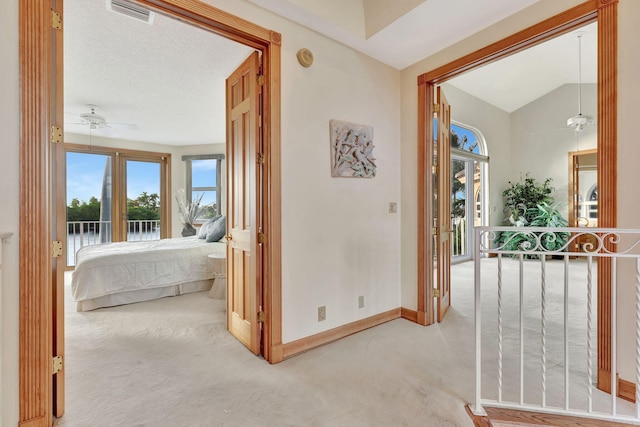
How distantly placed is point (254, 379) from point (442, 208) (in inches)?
92.5

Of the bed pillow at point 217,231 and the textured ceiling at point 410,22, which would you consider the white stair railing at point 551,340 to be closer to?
the textured ceiling at point 410,22

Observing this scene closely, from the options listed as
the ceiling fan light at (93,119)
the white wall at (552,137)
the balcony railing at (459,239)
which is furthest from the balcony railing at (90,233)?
the white wall at (552,137)

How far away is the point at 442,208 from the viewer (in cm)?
301

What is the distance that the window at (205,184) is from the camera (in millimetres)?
6430

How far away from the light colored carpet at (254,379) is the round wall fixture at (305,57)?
2.30 meters

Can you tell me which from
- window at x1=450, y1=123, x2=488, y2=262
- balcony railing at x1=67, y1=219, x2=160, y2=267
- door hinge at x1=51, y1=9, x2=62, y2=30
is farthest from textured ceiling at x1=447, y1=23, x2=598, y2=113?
balcony railing at x1=67, y1=219, x2=160, y2=267

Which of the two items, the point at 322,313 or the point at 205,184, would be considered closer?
the point at 322,313

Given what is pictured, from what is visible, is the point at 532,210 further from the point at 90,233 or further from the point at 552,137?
the point at 90,233

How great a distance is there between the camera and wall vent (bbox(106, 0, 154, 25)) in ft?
6.57

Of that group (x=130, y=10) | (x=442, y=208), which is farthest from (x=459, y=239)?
(x=130, y=10)

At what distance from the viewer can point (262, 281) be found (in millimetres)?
2219

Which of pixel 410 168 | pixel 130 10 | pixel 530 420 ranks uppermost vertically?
pixel 130 10

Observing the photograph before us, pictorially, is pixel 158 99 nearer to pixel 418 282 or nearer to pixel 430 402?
pixel 418 282

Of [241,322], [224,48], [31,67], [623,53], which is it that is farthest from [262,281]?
[623,53]
